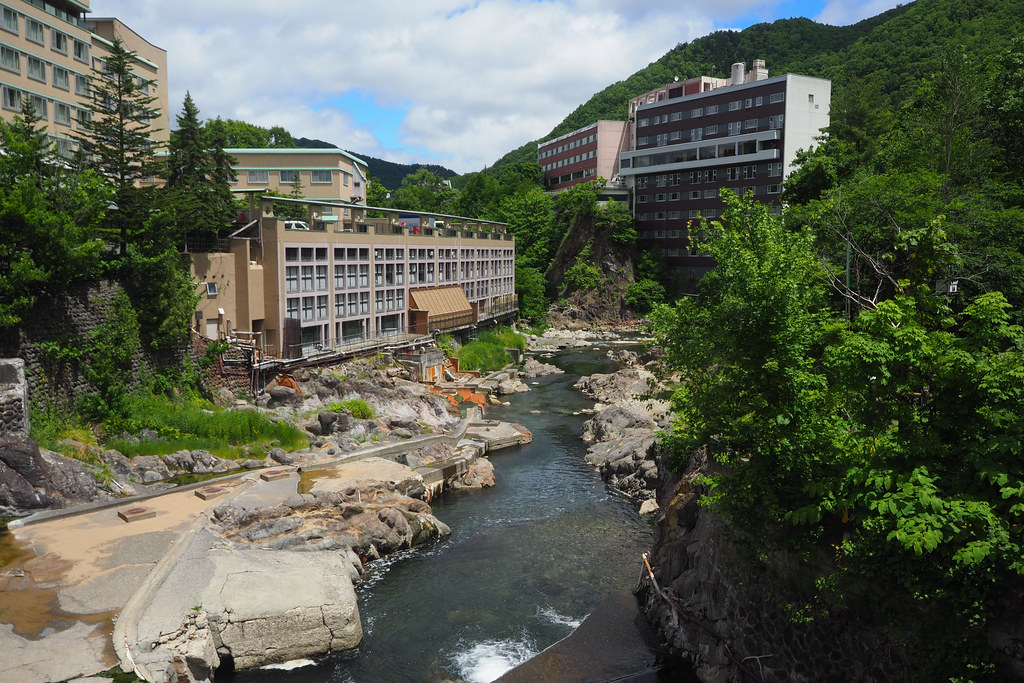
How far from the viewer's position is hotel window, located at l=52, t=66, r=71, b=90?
50.2 metres

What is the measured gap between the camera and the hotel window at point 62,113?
165 feet

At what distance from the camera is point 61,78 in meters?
50.8

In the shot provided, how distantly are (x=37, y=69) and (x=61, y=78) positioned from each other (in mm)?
2487

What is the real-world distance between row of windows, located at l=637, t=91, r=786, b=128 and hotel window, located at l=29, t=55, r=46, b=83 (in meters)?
64.3

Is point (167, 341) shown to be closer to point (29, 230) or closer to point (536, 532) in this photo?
point (29, 230)

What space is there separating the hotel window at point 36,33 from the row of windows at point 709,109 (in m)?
64.1

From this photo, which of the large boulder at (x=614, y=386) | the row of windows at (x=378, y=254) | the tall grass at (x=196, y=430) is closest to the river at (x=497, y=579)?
the tall grass at (x=196, y=430)

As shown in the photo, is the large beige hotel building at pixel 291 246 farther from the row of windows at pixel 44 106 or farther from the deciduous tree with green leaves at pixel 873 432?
the deciduous tree with green leaves at pixel 873 432

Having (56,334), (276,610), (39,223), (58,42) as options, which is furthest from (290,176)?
(276,610)

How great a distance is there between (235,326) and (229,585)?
2481 centimetres

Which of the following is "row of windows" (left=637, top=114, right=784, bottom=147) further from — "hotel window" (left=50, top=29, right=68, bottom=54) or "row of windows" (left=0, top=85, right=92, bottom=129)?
"hotel window" (left=50, top=29, right=68, bottom=54)

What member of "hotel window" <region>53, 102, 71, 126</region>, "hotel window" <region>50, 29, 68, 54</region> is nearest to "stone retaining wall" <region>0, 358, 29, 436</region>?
"hotel window" <region>53, 102, 71, 126</region>

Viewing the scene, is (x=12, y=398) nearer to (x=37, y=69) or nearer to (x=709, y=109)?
(x=37, y=69)

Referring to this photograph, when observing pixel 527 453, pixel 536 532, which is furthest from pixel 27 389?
pixel 527 453
